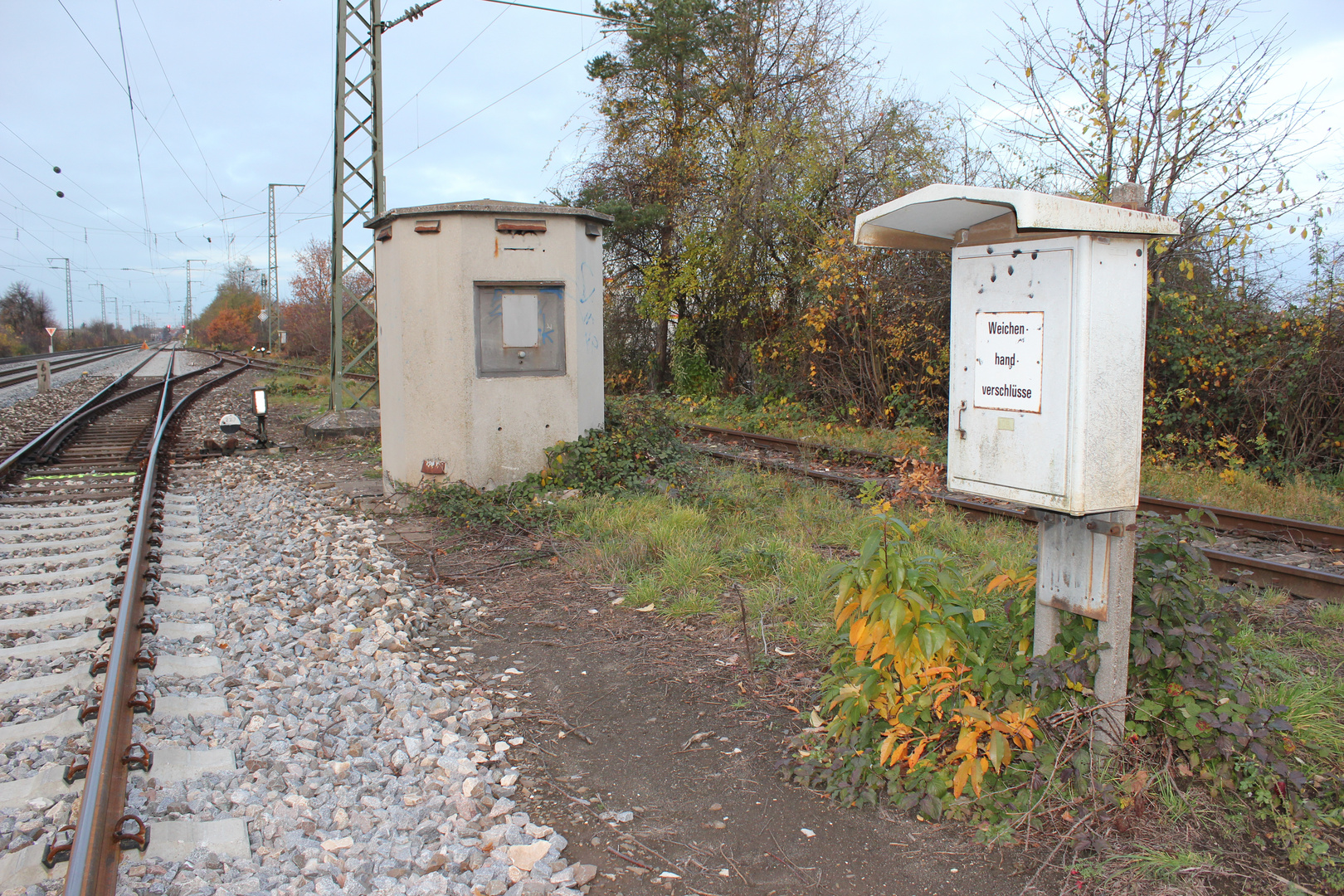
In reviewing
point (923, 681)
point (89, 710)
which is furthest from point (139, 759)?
point (923, 681)

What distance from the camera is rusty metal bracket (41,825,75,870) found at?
2.80m

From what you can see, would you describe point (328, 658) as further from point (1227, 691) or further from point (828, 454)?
point (828, 454)

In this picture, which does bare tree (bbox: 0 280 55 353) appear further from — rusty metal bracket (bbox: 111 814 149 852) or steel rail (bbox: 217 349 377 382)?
rusty metal bracket (bbox: 111 814 149 852)

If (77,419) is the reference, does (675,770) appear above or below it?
below

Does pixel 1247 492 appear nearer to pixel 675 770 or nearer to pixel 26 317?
pixel 675 770

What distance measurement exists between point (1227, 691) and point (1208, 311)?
8.33 meters

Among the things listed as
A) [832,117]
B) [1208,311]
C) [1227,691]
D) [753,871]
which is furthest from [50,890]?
[832,117]

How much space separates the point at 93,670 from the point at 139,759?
1.12m

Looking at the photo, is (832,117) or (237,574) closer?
(237,574)

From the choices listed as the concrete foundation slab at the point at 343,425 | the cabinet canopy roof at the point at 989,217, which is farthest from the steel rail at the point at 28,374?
the cabinet canopy roof at the point at 989,217

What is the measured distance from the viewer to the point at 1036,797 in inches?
121

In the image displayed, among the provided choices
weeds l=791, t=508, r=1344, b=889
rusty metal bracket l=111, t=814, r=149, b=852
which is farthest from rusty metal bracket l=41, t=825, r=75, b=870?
weeds l=791, t=508, r=1344, b=889

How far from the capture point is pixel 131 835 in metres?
2.88

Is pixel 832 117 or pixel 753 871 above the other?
pixel 832 117
